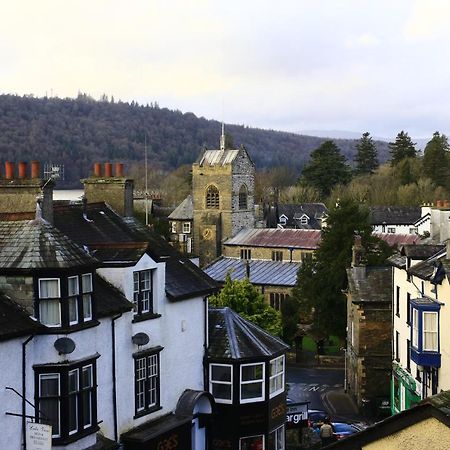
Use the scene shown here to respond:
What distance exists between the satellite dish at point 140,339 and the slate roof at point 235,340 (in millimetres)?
3723

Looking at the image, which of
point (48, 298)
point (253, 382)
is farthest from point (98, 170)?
point (48, 298)

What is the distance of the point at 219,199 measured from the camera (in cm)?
9925

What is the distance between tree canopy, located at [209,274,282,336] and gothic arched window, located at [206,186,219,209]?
173ft

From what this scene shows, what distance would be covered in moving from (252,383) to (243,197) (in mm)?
74857

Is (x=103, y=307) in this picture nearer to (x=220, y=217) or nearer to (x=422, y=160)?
(x=220, y=217)

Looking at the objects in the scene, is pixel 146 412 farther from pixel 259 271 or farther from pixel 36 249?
pixel 259 271

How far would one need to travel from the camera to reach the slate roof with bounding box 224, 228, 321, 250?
8450 centimetres

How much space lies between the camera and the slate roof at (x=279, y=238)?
277 ft

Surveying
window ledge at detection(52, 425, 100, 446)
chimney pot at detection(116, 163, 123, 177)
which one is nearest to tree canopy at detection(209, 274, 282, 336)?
chimney pot at detection(116, 163, 123, 177)

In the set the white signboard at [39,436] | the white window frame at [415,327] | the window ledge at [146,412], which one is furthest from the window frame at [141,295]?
the white window frame at [415,327]

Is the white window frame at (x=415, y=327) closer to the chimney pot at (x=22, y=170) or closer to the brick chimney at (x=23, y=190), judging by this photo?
Answer: the brick chimney at (x=23, y=190)

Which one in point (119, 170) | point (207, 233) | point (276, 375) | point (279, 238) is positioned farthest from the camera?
point (207, 233)

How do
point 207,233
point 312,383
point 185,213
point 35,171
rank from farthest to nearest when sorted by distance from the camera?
point 185,213 < point 207,233 < point 312,383 < point 35,171

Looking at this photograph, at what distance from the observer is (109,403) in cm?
2184
